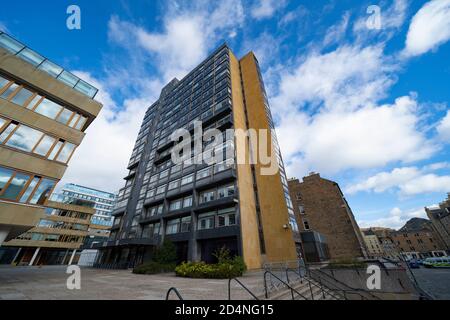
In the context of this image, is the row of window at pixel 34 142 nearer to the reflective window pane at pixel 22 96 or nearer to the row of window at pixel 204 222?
the reflective window pane at pixel 22 96

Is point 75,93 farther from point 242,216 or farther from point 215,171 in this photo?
point 242,216

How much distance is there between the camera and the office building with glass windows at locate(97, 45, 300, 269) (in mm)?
21991

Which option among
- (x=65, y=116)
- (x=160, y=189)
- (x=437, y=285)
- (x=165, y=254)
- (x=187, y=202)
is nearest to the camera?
(x=65, y=116)

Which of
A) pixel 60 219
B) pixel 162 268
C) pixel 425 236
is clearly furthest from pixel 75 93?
pixel 425 236

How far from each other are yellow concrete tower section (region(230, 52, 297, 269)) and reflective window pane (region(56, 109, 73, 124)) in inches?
677

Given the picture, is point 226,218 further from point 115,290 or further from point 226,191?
point 115,290

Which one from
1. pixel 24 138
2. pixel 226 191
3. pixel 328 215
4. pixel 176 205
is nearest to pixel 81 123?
pixel 24 138

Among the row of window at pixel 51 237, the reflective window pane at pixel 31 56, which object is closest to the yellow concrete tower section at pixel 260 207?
the reflective window pane at pixel 31 56

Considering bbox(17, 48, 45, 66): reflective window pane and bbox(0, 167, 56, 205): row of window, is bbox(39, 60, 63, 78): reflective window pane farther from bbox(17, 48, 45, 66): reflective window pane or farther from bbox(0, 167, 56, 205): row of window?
bbox(0, 167, 56, 205): row of window

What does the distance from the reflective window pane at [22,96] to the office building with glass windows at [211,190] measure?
17918mm

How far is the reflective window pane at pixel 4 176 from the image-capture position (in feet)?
32.8

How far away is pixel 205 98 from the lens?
35.6m

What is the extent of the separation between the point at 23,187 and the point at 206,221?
17186 mm

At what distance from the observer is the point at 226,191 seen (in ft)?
77.6
